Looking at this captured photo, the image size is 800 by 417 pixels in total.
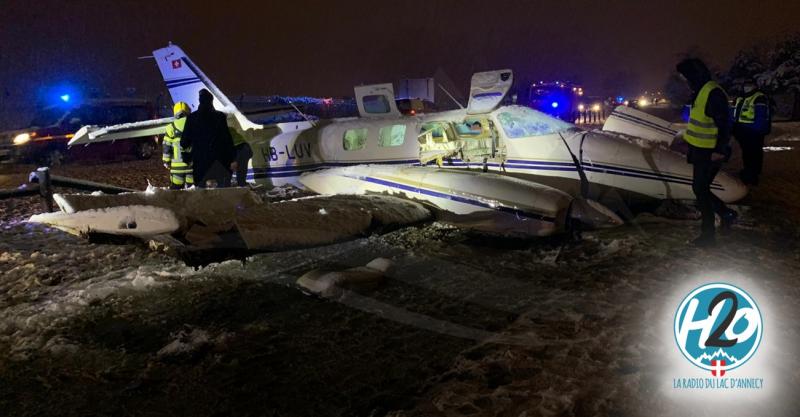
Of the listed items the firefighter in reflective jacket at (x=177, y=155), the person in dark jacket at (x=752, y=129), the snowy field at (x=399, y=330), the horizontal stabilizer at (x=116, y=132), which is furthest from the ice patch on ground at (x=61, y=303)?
the person in dark jacket at (x=752, y=129)

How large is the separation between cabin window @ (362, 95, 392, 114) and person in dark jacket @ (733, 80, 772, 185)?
7.27 metres

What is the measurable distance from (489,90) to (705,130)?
3.51 m

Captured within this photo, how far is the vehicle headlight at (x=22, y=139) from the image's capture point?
19.3m

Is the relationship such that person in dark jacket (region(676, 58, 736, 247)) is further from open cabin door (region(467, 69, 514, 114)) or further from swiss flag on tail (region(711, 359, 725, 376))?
swiss flag on tail (region(711, 359, 725, 376))

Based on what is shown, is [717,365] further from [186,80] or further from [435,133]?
[186,80]

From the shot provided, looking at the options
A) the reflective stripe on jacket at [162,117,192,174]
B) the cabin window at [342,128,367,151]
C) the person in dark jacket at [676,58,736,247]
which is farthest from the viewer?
the cabin window at [342,128,367,151]

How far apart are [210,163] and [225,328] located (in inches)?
177

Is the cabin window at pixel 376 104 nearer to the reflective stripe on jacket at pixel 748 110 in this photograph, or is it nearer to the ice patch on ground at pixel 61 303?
the ice patch on ground at pixel 61 303

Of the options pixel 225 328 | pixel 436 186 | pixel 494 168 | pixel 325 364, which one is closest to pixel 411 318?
pixel 325 364

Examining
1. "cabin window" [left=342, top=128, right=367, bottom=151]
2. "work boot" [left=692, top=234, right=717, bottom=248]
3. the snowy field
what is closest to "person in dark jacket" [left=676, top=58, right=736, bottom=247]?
"work boot" [left=692, top=234, right=717, bottom=248]

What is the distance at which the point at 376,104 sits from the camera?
34.1 feet

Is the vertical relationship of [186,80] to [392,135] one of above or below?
above

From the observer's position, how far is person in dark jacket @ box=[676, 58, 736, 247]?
5.97m

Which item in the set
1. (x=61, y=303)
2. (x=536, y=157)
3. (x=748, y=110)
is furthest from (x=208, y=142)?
(x=748, y=110)
